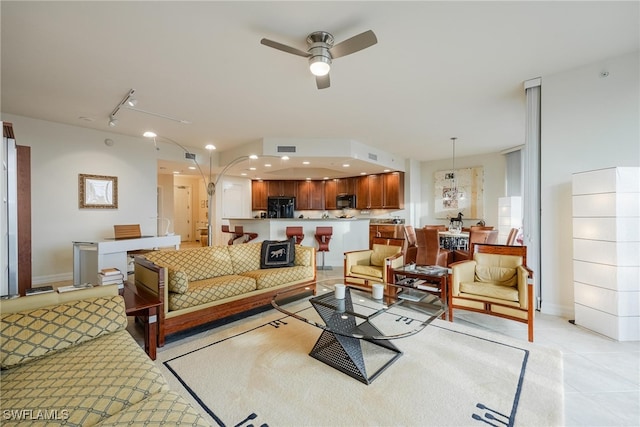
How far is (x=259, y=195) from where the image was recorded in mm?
9258

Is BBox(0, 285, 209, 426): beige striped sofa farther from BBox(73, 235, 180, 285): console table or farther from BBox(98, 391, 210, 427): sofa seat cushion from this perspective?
BBox(73, 235, 180, 285): console table

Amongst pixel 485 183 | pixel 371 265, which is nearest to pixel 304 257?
pixel 371 265

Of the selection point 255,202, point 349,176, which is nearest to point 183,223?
point 255,202

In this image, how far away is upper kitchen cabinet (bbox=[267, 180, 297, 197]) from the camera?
924 centimetres

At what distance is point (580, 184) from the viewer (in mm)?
2975

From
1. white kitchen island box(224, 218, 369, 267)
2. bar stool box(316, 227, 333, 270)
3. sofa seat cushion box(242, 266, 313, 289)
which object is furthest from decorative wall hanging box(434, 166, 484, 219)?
sofa seat cushion box(242, 266, 313, 289)

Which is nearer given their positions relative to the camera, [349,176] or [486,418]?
[486,418]

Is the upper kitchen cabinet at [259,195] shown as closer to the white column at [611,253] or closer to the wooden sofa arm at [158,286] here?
the wooden sofa arm at [158,286]

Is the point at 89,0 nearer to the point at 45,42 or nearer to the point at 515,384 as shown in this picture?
the point at 45,42

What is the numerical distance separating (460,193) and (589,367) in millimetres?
6160

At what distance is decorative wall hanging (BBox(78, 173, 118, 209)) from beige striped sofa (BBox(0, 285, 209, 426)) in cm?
445

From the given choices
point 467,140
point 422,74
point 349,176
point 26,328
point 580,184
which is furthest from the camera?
point 349,176

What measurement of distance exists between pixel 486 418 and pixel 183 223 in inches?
440

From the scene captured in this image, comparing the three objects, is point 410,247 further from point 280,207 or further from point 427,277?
point 280,207
